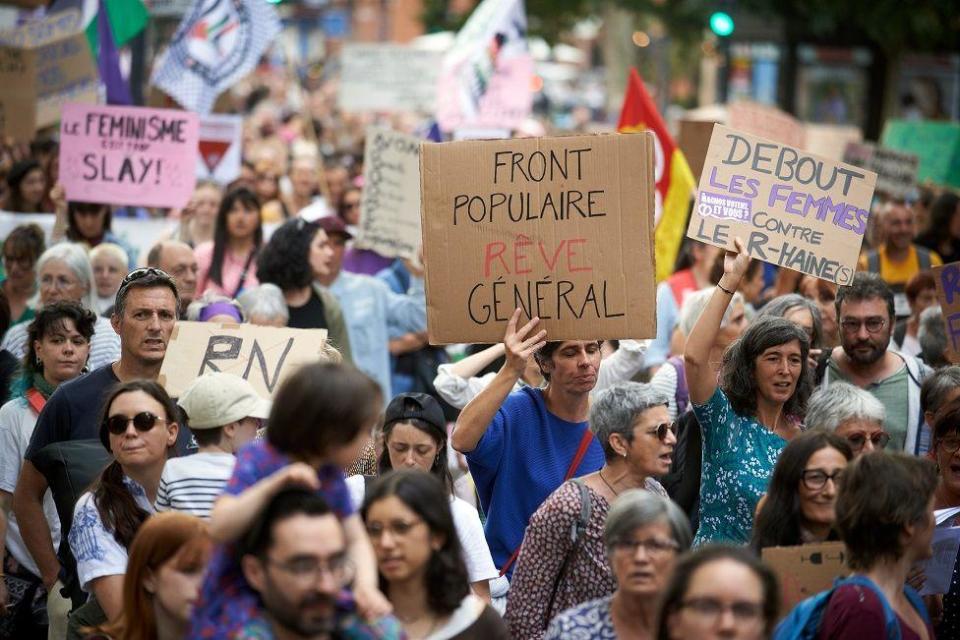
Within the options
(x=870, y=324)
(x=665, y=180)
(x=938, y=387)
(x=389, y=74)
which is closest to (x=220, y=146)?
(x=665, y=180)

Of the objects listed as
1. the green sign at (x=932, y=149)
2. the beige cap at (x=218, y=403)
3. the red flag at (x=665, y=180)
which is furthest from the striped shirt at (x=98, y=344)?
the green sign at (x=932, y=149)

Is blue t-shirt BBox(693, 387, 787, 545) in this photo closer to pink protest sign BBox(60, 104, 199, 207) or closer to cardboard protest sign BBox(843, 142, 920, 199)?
pink protest sign BBox(60, 104, 199, 207)

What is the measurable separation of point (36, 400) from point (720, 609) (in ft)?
12.0

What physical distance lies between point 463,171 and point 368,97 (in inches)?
523

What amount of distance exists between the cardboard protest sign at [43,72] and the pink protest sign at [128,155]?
2094 mm

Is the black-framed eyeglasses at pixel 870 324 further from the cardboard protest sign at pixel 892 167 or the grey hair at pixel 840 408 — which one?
the cardboard protest sign at pixel 892 167

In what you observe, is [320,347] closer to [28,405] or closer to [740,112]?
[28,405]

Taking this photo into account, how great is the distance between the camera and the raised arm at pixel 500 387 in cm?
556

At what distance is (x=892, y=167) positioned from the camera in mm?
14367

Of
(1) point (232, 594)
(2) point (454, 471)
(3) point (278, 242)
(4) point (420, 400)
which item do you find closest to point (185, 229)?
(3) point (278, 242)

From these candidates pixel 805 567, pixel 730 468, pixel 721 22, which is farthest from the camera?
pixel 721 22

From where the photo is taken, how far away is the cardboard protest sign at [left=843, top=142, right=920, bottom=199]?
46.3 ft

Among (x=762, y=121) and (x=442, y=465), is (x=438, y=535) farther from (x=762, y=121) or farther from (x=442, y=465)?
(x=762, y=121)

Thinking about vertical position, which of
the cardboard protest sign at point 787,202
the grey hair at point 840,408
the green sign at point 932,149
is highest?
the green sign at point 932,149
